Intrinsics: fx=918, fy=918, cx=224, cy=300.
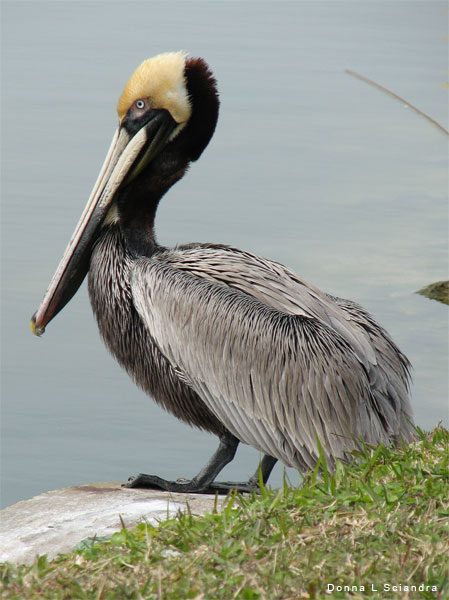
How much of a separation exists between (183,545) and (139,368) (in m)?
1.89

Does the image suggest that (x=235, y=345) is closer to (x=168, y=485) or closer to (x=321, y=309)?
(x=321, y=309)

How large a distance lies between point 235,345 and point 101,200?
1222mm

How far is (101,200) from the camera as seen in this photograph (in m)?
5.02

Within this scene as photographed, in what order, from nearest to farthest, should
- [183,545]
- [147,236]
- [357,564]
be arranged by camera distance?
[357,564] < [183,545] < [147,236]

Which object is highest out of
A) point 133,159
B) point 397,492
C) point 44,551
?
point 133,159

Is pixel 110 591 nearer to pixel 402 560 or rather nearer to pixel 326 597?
pixel 326 597

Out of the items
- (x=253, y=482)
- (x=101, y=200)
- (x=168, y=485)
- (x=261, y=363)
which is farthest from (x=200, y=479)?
(x=101, y=200)

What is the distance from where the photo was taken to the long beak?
5.00 m

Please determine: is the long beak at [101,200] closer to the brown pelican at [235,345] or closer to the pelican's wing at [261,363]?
the brown pelican at [235,345]

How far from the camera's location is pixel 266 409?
434cm

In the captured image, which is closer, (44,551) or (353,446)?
(44,551)

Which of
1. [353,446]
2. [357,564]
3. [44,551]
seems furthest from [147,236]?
[357,564]

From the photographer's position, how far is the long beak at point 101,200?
5.00 meters

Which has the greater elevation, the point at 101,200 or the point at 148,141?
the point at 148,141
